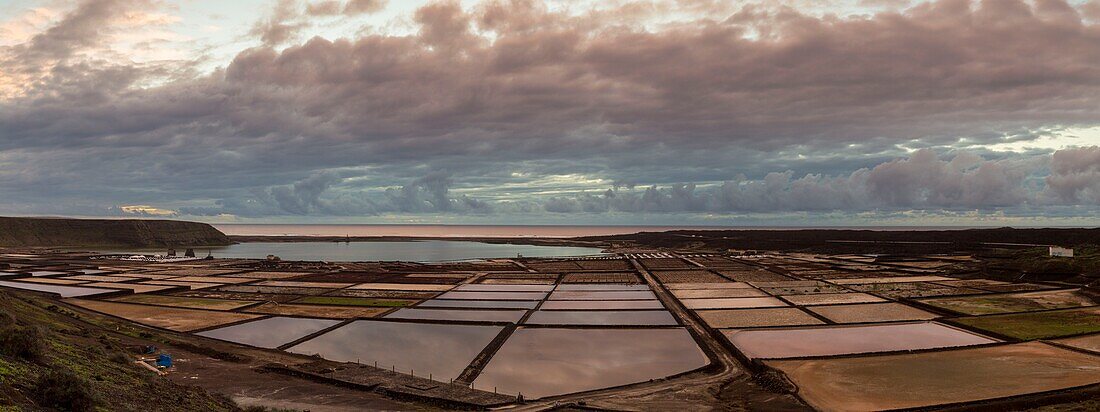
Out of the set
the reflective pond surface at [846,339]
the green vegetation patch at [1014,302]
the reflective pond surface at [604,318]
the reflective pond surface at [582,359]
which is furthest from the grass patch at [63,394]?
the green vegetation patch at [1014,302]

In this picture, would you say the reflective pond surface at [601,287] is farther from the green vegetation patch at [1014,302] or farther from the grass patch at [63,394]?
Result: the grass patch at [63,394]

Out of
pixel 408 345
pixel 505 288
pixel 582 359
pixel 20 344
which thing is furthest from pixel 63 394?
pixel 505 288

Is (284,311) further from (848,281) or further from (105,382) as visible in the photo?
(848,281)

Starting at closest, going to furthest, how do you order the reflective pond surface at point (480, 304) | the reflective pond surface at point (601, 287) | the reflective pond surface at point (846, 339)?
1. the reflective pond surface at point (846, 339)
2. the reflective pond surface at point (480, 304)
3. the reflective pond surface at point (601, 287)

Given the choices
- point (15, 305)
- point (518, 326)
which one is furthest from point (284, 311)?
point (518, 326)

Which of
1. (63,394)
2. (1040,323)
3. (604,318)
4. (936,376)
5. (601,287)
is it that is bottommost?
(601,287)

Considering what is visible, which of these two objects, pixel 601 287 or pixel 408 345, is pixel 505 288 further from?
pixel 408 345
